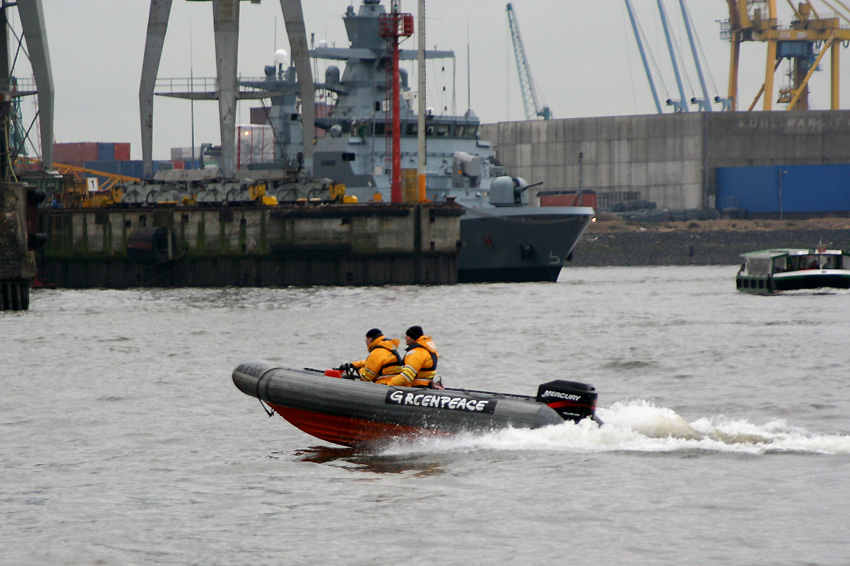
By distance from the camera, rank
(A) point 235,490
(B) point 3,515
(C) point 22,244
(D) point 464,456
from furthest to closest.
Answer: (C) point 22,244
(D) point 464,456
(A) point 235,490
(B) point 3,515

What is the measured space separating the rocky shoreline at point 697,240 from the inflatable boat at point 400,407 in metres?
85.6

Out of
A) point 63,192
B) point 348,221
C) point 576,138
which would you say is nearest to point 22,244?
point 348,221

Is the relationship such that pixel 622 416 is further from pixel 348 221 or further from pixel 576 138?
pixel 576 138

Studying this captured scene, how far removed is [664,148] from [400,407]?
312 feet

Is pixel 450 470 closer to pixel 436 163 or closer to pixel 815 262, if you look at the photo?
pixel 815 262

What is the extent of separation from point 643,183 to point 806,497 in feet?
322

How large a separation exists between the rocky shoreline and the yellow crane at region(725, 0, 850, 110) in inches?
703

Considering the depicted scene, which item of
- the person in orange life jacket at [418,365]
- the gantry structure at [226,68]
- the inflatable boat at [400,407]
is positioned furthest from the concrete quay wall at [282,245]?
the person in orange life jacket at [418,365]

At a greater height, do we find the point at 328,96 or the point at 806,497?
the point at 328,96

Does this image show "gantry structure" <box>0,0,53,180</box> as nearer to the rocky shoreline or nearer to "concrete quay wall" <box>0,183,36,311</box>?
"concrete quay wall" <box>0,183,36,311</box>

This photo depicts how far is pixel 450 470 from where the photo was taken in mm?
14555

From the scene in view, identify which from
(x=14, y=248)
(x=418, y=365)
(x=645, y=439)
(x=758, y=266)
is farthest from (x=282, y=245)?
(x=645, y=439)

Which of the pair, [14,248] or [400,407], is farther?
[14,248]

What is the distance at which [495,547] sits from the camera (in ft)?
36.7
